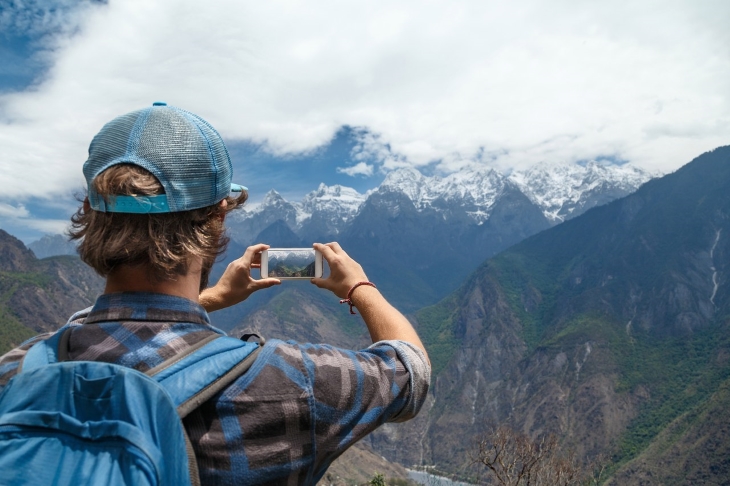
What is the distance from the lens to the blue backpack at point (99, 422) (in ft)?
5.34

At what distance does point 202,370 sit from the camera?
6.15 feet

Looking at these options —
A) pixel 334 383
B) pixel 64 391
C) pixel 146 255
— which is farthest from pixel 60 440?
pixel 334 383

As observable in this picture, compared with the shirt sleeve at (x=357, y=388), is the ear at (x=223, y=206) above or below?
above

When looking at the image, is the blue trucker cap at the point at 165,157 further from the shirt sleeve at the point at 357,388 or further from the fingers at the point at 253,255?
the fingers at the point at 253,255

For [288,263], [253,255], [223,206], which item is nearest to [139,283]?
[223,206]

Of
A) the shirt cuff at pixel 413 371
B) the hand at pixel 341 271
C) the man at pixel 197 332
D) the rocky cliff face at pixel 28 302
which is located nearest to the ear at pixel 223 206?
the man at pixel 197 332

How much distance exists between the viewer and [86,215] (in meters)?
2.34

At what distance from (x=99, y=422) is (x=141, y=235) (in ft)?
2.39

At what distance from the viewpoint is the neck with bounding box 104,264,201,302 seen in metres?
2.17

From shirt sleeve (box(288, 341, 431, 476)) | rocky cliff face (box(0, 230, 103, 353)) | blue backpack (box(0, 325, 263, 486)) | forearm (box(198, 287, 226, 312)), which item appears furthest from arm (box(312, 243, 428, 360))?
rocky cliff face (box(0, 230, 103, 353))

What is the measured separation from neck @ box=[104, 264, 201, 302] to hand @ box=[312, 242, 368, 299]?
80 cm

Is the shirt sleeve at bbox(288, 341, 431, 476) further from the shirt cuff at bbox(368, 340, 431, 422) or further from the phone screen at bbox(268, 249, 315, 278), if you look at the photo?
the phone screen at bbox(268, 249, 315, 278)

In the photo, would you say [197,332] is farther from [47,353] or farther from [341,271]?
[341,271]

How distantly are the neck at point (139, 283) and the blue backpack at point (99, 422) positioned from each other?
0.39 metres
